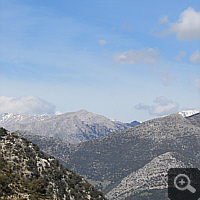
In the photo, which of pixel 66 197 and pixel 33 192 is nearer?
pixel 33 192

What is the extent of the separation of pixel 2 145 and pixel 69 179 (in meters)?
43.1

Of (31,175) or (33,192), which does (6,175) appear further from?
(31,175)

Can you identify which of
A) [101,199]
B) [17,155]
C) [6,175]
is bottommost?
[101,199]

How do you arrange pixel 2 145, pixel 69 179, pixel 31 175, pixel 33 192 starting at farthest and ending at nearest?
pixel 69 179, pixel 2 145, pixel 31 175, pixel 33 192

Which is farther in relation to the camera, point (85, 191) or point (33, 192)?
point (85, 191)

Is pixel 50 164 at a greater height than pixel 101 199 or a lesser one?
greater

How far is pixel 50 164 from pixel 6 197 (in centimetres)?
9795

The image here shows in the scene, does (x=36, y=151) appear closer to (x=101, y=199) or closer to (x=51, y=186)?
(x=51, y=186)

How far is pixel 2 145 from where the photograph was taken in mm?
182625

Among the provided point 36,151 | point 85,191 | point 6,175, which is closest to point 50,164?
point 36,151

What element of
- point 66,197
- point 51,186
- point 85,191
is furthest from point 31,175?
point 85,191

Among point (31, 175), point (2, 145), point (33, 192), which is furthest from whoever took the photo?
point (2, 145)

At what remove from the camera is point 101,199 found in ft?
654

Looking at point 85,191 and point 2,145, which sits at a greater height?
point 2,145
